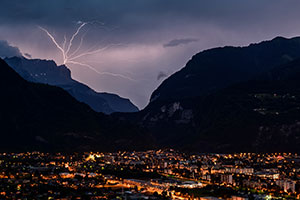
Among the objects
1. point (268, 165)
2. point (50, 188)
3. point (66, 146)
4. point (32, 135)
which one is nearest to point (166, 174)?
point (268, 165)

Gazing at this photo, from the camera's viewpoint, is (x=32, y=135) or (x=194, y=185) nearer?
(x=194, y=185)

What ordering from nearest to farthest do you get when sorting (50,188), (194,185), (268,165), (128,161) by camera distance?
(50,188) → (194,185) → (268,165) → (128,161)

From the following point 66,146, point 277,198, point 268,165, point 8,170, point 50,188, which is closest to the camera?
point 277,198

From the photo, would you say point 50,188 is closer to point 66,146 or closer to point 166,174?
point 166,174

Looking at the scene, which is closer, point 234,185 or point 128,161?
point 234,185

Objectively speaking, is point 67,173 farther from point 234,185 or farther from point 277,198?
point 277,198

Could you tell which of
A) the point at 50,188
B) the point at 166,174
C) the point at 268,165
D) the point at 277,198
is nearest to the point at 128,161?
the point at 166,174
